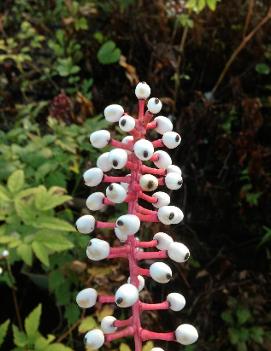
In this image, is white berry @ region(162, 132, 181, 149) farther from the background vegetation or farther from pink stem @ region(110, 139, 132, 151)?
the background vegetation

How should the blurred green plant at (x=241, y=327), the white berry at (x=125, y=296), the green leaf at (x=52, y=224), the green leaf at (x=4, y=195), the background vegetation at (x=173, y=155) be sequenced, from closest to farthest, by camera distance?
1. the white berry at (x=125, y=296)
2. the green leaf at (x=52, y=224)
3. the green leaf at (x=4, y=195)
4. the background vegetation at (x=173, y=155)
5. the blurred green plant at (x=241, y=327)

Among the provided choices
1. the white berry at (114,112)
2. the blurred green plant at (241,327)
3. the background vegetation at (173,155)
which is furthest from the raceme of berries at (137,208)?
the blurred green plant at (241,327)

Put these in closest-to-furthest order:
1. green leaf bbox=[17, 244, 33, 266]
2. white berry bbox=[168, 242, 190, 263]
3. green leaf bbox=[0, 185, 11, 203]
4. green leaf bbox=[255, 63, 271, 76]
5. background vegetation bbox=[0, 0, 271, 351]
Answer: white berry bbox=[168, 242, 190, 263] < green leaf bbox=[17, 244, 33, 266] < green leaf bbox=[0, 185, 11, 203] < background vegetation bbox=[0, 0, 271, 351] < green leaf bbox=[255, 63, 271, 76]

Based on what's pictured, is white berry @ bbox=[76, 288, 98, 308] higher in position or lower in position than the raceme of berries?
lower

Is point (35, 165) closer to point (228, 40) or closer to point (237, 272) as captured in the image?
point (237, 272)

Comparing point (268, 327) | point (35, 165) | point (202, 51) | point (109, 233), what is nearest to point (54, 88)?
point (202, 51)

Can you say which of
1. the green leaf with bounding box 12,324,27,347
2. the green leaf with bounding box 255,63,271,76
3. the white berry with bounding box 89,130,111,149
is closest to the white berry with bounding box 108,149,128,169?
the white berry with bounding box 89,130,111,149

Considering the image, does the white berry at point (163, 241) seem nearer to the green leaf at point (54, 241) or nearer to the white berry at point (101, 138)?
the white berry at point (101, 138)
